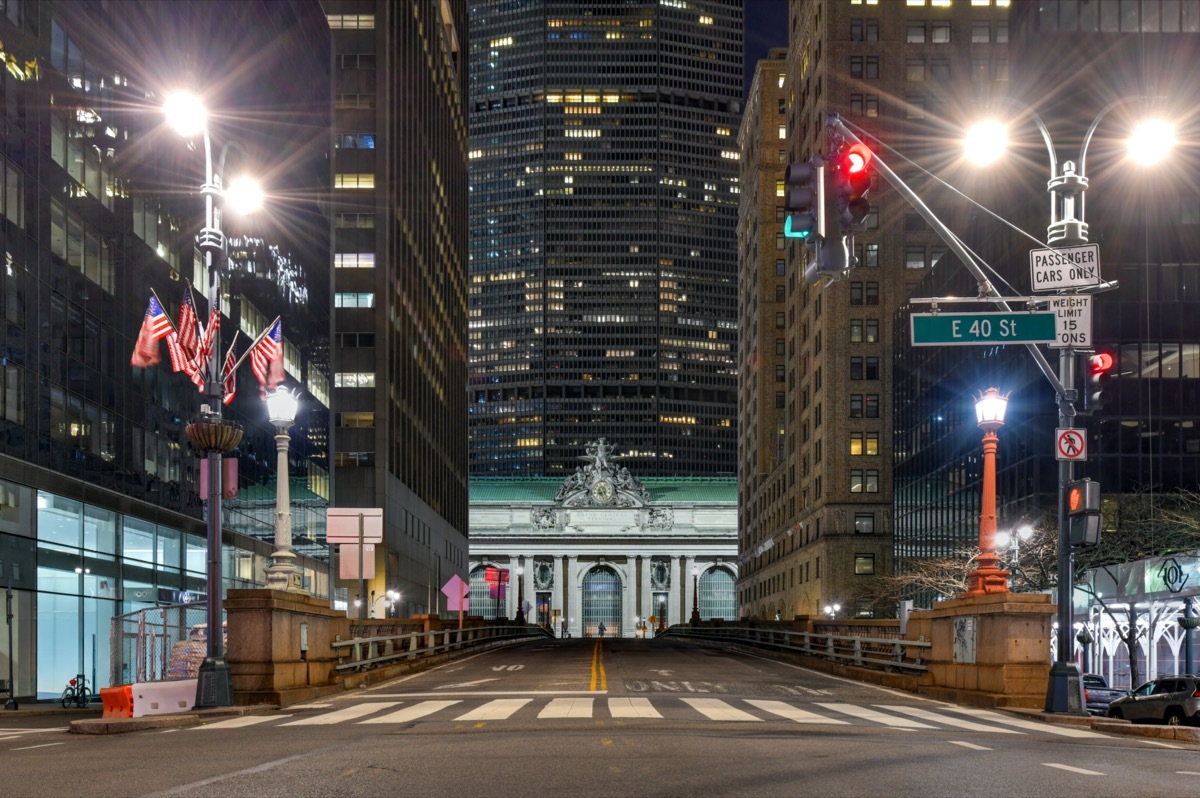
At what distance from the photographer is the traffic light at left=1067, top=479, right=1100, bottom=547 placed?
898 inches

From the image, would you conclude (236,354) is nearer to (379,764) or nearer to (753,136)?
(379,764)

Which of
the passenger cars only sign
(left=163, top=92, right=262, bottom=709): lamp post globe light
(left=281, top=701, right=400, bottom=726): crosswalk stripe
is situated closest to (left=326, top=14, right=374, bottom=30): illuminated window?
(left=163, top=92, right=262, bottom=709): lamp post globe light

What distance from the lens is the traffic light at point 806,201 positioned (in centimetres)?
1709

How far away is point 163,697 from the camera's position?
23.2m

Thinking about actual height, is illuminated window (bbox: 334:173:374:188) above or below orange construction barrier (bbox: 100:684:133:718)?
above

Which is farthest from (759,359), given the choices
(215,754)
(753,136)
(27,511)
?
(215,754)

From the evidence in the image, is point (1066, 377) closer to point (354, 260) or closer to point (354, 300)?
point (354, 300)

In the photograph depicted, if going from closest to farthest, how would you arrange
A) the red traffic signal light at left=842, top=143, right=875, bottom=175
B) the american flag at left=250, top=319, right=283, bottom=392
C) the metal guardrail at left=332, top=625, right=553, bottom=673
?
the red traffic signal light at left=842, top=143, right=875, bottom=175 → the american flag at left=250, top=319, right=283, bottom=392 → the metal guardrail at left=332, top=625, right=553, bottom=673

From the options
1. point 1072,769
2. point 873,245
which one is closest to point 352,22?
point 873,245

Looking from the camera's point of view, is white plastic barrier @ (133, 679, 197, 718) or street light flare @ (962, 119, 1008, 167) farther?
white plastic barrier @ (133, 679, 197, 718)

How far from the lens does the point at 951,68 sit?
314ft

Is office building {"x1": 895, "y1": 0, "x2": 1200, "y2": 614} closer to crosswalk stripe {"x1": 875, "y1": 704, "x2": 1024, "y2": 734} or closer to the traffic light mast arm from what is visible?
crosswalk stripe {"x1": 875, "y1": 704, "x2": 1024, "y2": 734}

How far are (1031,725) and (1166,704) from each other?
5.65m

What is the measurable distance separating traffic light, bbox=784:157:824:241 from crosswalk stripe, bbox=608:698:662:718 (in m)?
8.27
